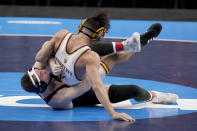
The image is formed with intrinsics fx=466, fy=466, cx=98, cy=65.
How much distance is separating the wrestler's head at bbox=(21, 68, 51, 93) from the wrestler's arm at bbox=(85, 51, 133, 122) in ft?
1.83

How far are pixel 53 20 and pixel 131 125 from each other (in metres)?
8.77

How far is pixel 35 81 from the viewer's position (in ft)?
16.2

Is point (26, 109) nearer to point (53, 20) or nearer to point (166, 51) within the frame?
point (166, 51)

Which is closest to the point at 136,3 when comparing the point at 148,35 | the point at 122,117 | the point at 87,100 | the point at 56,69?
the point at 148,35

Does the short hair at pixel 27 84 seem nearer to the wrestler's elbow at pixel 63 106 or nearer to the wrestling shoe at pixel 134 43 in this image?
the wrestler's elbow at pixel 63 106

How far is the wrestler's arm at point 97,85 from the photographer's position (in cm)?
465

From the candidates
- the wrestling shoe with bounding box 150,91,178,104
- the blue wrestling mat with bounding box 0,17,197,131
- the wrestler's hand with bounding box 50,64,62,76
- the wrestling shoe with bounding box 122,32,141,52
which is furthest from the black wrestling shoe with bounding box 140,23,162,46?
the wrestler's hand with bounding box 50,64,62,76

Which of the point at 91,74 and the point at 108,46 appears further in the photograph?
the point at 108,46

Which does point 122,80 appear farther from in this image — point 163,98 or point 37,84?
point 37,84


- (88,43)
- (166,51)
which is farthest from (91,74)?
(166,51)

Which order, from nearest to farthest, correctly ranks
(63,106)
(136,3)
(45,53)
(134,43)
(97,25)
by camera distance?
1. (97,25)
2. (45,53)
3. (63,106)
4. (134,43)
5. (136,3)

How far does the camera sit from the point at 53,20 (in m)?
13.1

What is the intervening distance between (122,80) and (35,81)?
216 centimetres

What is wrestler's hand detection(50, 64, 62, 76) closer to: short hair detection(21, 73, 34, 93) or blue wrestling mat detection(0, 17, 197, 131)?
short hair detection(21, 73, 34, 93)
